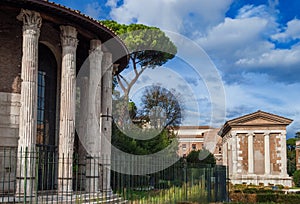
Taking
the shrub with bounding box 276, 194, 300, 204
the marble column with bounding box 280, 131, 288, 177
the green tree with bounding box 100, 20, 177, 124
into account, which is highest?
the green tree with bounding box 100, 20, 177, 124

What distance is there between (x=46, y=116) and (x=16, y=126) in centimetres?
175

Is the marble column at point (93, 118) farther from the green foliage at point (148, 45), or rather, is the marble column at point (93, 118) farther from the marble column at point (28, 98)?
the green foliage at point (148, 45)

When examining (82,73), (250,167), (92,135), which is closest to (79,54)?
(82,73)

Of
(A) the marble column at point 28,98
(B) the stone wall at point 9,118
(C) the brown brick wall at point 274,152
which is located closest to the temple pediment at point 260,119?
(C) the brown brick wall at point 274,152

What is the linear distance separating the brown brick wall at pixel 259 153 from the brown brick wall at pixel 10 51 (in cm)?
3514

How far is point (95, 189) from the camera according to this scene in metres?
14.5

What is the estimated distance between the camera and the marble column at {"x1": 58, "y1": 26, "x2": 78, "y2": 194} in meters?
13.1

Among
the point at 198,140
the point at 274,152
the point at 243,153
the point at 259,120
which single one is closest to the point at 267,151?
the point at 274,152

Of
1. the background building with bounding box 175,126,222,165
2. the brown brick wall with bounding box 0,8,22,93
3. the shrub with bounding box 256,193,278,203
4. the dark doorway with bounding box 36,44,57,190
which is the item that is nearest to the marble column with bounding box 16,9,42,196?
the brown brick wall with bounding box 0,8,22,93

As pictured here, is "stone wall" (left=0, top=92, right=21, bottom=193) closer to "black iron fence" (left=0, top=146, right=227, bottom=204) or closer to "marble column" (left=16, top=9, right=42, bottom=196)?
"black iron fence" (left=0, top=146, right=227, bottom=204)

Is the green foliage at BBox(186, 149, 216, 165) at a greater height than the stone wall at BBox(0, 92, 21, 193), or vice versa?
the stone wall at BBox(0, 92, 21, 193)

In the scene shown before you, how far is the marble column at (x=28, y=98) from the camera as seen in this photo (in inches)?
478

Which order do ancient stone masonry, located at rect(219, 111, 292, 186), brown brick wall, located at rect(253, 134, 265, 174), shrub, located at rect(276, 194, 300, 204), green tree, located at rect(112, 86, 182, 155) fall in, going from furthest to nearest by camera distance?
brown brick wall, located at rect(253, 134, 265, 174) < ancient stone masonry, located at rect(219, 111, 292, 186) < green tree, located at rect(112, 86, 182, 155) < shrub, located at rect(276, 194, 300, 204)

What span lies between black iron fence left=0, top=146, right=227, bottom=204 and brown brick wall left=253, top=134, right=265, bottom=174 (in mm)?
28298
